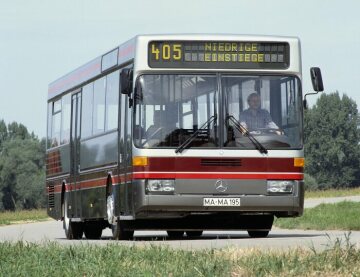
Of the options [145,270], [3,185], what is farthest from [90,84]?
[3,185]

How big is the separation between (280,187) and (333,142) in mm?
128783

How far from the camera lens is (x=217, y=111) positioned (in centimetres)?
2070

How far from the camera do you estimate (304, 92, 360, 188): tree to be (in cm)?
14688

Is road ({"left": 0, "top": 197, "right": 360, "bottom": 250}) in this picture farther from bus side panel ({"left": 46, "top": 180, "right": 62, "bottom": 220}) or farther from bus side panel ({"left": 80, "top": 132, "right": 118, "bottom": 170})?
bus side panel ({"left": 80, "top": 132, "right": 118, "bottom": 170})

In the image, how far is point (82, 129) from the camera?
2494 centimetres

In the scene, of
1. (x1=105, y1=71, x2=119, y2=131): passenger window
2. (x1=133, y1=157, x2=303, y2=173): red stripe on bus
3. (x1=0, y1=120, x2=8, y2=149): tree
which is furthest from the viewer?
(x1=0, y1=120, x2=8, y2=149): tree

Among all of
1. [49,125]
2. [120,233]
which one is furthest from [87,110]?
[49,125]

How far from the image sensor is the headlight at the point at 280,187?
67.7 feet

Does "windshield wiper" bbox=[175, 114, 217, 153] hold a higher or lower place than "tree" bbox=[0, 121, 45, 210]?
lower

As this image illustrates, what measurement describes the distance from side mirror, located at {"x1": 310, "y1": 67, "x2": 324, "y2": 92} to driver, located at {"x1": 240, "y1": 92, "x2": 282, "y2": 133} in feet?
2.93

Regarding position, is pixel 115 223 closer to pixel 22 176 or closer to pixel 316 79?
pixel 316 79

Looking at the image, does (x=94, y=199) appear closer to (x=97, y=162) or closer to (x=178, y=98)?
(x=97, y=162)

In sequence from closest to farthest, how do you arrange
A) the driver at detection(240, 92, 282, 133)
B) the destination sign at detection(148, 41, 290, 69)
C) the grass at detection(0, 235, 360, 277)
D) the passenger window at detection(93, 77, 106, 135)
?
the grass at detection(0, 235, 360, 277) < the driver at detection(240, 92, 282, 133) < the destination sign at detection(148, 41, 290, 69) < the passenger window at detection(93, 77, 106, 135)

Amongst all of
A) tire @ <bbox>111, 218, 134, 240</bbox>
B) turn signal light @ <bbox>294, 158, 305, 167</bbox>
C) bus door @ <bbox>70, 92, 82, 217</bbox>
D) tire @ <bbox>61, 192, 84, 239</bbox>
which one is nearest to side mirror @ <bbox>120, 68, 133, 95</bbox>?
tire @ <bbox>111, 218, 134, 240</bbox>
